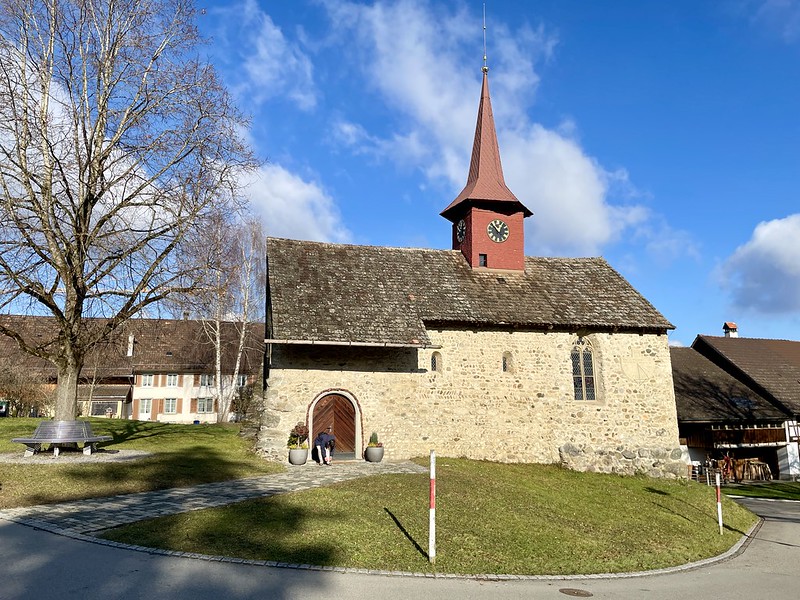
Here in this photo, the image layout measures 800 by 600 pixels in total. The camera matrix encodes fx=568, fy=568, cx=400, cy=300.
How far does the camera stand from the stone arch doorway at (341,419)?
16953 millimetres

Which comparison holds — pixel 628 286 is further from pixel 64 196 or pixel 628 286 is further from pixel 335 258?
pixel 64 196

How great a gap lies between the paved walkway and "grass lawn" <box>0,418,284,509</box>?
1.84 feet

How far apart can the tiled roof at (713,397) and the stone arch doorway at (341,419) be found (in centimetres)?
1714

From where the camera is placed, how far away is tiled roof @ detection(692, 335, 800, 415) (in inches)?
1161

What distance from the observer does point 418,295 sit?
19156mm

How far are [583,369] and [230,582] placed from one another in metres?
15.7

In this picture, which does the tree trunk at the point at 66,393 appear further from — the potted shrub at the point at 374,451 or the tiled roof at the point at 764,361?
the tiled roof at the point at 764,361

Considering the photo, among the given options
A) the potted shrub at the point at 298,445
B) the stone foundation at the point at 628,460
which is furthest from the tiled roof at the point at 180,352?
the stone foundation at the point at 628,460

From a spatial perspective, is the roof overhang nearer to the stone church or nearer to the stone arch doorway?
the stone church

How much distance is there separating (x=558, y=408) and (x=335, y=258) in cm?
919

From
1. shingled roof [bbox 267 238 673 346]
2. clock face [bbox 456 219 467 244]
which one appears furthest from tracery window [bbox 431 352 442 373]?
clock face [bbox 456 219 467 244]

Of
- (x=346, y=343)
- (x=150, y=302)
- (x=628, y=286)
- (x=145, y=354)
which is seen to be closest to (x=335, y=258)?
(x=346, y=343)

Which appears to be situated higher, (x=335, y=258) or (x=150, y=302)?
(x=335, y=258)

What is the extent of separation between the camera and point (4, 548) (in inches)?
281
